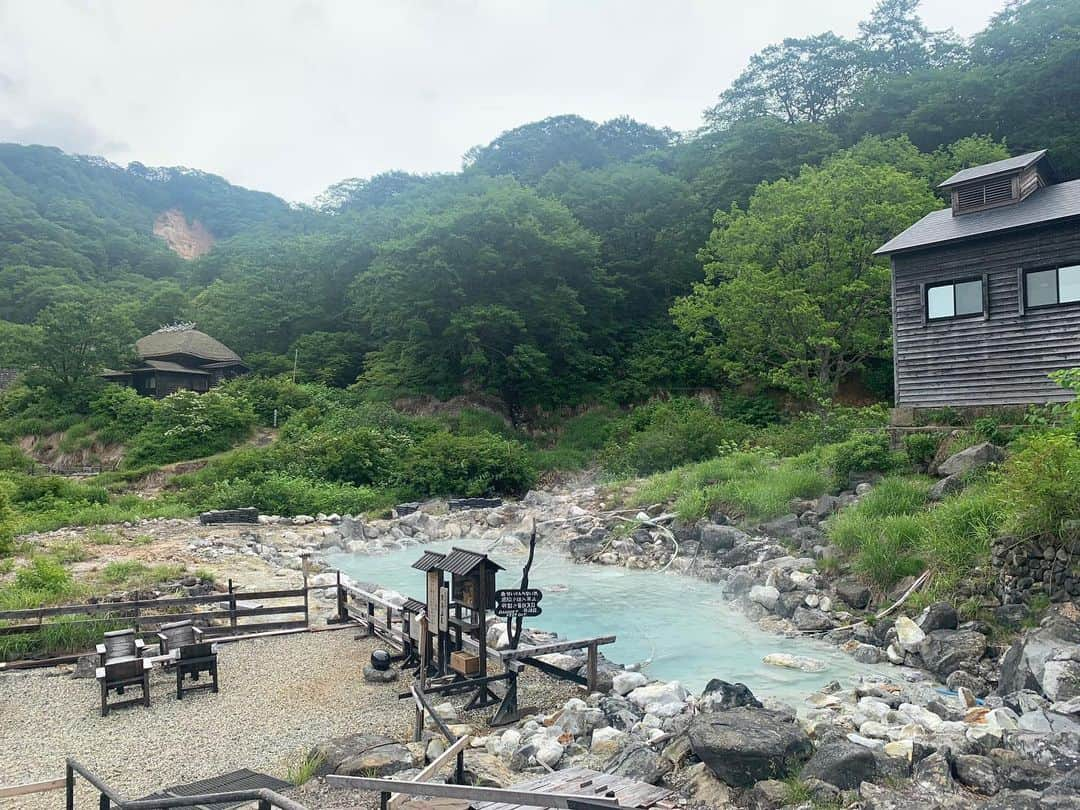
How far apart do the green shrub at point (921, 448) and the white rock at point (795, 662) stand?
21.2ft

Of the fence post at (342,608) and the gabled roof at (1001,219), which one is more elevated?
the gabled roof at (1001,219)

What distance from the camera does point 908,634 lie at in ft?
29.1

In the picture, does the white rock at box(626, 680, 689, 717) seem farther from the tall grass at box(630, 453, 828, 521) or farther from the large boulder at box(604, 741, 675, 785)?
the tall grass at box(630, 453, 828, 521)

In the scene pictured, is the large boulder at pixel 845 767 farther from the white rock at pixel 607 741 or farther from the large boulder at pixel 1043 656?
the large boulder at pixel 1043 656

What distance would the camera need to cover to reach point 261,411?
106ft

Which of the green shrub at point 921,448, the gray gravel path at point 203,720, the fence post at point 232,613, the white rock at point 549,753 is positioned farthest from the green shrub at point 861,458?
the fence post at point 232,613

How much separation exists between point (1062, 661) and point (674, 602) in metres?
6.40

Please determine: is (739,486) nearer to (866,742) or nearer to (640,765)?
(866,742)

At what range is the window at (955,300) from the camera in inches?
547

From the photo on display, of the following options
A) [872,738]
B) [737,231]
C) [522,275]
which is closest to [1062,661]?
[872,738]

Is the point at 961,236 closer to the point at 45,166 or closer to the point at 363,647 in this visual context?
the point at 363,647

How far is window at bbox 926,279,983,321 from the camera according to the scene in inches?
547

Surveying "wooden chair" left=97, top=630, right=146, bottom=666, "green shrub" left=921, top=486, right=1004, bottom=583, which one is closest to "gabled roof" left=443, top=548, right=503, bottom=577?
"wooden chair" left=97, top=630, right=146, bottom=666

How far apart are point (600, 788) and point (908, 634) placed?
5637 millimetres
